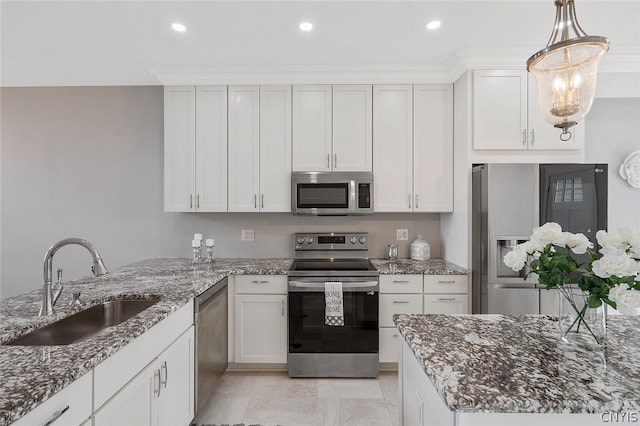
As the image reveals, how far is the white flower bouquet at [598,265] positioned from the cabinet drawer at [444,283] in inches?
65.3

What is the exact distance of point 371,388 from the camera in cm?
256

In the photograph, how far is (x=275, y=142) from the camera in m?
3.05

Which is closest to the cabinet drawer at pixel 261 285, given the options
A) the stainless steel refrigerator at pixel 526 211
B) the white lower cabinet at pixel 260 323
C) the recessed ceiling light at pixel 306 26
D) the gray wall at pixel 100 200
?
the white lower cabinet at pixel 260 323

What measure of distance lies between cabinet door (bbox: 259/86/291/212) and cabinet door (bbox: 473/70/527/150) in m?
1.61

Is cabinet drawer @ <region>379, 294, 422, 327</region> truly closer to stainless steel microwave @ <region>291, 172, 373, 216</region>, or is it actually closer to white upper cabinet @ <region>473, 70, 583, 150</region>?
stainless steel microwave @ <region>291, 172, 373, 216</region>

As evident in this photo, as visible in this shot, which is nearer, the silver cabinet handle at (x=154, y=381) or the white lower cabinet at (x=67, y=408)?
the white lower cabinet at (x=67, y=408)

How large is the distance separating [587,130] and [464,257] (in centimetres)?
177


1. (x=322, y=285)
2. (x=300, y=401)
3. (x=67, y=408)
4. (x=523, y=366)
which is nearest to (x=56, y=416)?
(x=67, y=408)

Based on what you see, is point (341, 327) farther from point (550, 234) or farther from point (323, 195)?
point (550, 234)

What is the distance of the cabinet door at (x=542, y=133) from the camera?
2643 mm

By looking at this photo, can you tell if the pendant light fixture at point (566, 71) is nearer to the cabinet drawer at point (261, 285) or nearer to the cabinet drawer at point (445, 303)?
the cabinet drawer at point (445, 303)

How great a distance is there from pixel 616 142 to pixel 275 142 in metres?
3.20

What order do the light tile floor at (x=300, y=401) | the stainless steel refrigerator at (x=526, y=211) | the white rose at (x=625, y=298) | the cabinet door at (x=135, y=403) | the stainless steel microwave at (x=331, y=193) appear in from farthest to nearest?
the stainless steel microwave at (x=331, y=193) < the stainless steel refrigerator at (x=526, y=211) < the light tile floor at (x=300, y=401) < the cabinet door at (x=135, y=403) < the white rose at (x=625, y=298)

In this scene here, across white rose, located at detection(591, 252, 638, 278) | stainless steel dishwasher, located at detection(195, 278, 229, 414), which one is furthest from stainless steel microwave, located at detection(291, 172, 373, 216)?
white rose, located at detection(591, 252, 638, 278)
